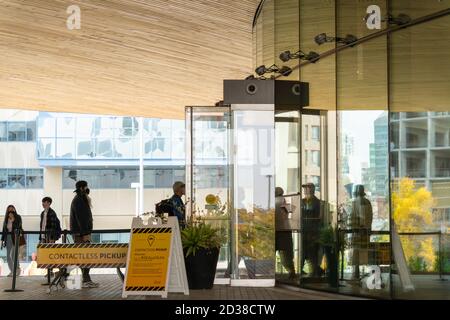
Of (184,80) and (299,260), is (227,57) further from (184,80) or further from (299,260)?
(299,260)

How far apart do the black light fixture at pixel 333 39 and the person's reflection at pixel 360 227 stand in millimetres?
1955

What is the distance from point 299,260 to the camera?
14.2 metres

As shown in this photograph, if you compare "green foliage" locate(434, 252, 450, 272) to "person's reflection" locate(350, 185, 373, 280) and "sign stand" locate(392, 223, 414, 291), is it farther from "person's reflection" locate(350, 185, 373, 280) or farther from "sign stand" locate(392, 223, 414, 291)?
"person's reflection" locate(350, 185, 373, 280)

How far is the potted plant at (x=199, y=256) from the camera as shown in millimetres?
14164

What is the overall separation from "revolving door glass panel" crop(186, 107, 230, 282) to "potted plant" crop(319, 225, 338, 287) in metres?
2.50

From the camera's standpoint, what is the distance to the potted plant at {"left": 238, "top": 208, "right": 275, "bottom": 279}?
14805 millimetres

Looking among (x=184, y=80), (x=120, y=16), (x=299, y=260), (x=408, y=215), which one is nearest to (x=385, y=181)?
(x=408, y=215)

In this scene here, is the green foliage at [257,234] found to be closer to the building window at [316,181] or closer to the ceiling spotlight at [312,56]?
the building window at [316,181]

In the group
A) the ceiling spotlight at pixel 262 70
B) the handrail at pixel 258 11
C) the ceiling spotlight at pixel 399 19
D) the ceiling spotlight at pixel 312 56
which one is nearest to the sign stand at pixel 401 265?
the ceiling spotlight at pixel 399 19

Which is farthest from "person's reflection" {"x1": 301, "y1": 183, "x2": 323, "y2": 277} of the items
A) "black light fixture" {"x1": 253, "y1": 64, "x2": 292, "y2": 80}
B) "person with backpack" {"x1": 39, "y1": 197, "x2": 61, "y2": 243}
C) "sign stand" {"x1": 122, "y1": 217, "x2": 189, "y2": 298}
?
"person with backpack" {"x1": 39, "y1": 197, "x2": 61, "y2": 243}

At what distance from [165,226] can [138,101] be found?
51.1 ft

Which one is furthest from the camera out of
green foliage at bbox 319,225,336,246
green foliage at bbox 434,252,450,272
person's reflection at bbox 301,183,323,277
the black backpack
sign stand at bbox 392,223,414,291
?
the black backpack

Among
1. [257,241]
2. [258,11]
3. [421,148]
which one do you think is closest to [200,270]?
[257,241]

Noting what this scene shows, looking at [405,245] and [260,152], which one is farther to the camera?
[260,152]
